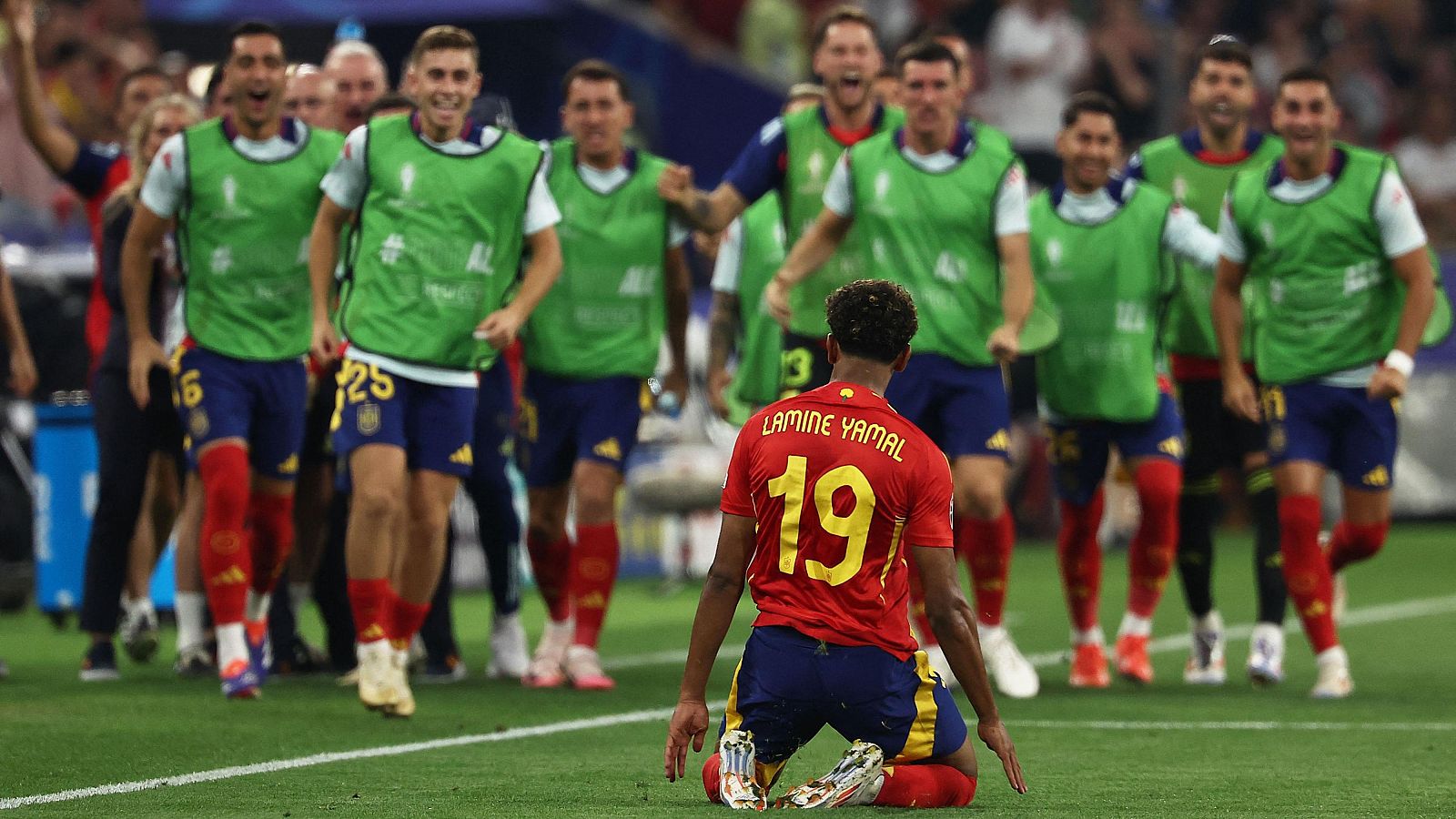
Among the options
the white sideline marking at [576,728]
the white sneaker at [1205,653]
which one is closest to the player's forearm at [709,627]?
the white sideline marking at [576,728]

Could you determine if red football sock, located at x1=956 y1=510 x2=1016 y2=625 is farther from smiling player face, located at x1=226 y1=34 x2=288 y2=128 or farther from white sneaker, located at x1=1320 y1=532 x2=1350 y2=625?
smiling player face, located at x1=226 y1=34 x2=288 y2=128

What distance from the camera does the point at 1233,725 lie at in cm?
822

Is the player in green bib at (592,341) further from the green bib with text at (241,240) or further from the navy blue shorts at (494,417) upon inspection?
the green bib with text at (241,240)

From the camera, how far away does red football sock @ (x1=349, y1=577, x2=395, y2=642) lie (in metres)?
8.05

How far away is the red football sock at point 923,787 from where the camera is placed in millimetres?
5926

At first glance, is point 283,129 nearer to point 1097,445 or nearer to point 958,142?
point 958,142

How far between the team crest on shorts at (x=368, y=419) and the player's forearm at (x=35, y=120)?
8.06 ft

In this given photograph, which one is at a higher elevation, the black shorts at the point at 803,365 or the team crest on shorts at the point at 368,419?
the black shorts at the point at 803,365

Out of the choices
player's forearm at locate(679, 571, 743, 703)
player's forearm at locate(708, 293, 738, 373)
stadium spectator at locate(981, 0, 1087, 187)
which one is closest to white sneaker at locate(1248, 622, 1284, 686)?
player's forearm at locate(708, 293, 738, 373)

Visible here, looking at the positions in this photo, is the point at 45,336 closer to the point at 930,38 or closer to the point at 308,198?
the point at 308,198

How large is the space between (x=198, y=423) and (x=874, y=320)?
3.67 meters

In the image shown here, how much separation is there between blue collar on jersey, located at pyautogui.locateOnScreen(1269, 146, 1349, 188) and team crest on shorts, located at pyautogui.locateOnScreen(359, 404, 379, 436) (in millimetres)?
3723

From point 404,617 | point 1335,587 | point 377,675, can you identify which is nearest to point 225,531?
point 404,617

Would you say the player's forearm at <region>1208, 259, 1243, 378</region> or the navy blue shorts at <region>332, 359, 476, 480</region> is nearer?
the navy blue shorts at <region>332, 359, 476, 480</region>
